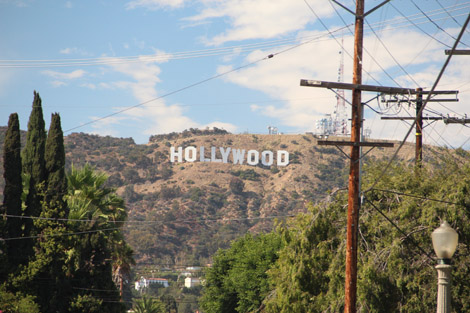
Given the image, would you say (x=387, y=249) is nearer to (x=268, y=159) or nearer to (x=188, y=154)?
(x=188, y=154)

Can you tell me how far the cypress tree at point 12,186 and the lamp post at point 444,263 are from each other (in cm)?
3044

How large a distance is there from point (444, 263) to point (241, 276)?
4258 cm

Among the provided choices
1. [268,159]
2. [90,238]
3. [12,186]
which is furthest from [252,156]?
[12,186]

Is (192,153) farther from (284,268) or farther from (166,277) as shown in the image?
(284,268)

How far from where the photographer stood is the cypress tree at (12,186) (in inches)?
1421

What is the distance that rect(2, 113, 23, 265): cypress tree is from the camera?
118 ft

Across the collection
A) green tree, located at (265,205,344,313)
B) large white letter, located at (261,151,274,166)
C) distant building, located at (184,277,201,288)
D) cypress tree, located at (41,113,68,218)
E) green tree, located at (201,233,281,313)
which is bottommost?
distant building, located at (184,277,201,288)

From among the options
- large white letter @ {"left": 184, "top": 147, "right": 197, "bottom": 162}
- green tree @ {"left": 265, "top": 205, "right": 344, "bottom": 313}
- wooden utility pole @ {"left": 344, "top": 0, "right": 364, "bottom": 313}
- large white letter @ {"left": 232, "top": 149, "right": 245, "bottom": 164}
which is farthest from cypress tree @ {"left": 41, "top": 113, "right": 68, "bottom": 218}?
large white letter @ {"left": 232, "top": 149, "right": 245, "bottom": 164}

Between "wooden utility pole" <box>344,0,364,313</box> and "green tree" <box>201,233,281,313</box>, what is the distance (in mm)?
29878

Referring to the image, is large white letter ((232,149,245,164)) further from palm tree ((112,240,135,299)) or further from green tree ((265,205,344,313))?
green tree ((265,205,344,313))

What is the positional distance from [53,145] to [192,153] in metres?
144

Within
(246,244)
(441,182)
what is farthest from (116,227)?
(441,182)

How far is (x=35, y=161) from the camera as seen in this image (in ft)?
128

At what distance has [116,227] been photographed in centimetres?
4350
